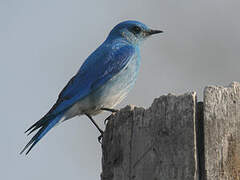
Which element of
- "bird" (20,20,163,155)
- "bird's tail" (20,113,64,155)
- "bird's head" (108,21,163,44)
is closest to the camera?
"bird's tail" (20,113,64,155)

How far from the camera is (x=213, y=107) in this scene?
3.05 meters

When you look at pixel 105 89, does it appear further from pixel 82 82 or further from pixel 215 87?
pixel 215 87

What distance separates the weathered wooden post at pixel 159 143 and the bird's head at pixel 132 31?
448 centimetres

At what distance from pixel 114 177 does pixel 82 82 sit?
3.46 m

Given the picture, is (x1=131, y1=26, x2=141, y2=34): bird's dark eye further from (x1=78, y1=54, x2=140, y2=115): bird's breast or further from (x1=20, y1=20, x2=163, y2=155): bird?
(x1=78, y1=54, x2=140, y2=115): bird's breast

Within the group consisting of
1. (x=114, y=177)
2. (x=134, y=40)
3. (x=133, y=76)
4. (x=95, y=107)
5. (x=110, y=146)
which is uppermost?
(x=134, y=40)

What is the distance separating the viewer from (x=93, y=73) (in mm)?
6703

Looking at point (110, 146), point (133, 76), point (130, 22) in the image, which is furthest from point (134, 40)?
point (110, 146)

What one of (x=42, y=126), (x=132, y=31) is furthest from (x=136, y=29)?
(x=42, y=126)

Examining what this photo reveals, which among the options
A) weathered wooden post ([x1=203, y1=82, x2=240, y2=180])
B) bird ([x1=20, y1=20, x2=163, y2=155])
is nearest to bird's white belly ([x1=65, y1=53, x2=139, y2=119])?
bird ([x1=20, y1=20, x2=163, y2=155])

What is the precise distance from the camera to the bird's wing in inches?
257

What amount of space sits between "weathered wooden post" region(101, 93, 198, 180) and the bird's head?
448 cm

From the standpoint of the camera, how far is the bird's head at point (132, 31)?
7.73m

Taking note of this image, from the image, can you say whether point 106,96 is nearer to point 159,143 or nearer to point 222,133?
point 159,143
